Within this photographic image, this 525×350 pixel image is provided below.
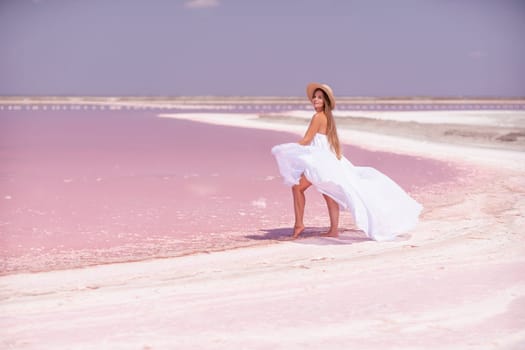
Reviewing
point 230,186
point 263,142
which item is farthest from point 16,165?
point 263,142

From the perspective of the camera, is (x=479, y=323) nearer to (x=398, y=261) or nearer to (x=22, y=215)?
(x=398, y=261)

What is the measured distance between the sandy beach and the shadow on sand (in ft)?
0.07

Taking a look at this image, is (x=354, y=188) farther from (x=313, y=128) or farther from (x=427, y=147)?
(x=427, y=147)

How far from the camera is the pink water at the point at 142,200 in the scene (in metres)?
6.88

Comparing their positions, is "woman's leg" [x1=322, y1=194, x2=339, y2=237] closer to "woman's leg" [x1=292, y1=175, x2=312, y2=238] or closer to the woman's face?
"woman's leg" [x1=292, y1=175, x2=312, y2=238]

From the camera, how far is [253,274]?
5.49m

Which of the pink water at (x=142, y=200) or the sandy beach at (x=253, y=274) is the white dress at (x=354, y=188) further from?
the pink water at (x=142, y=200)

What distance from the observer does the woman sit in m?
6.70

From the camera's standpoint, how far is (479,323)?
421cm

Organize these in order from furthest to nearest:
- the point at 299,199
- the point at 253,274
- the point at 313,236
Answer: the point at 313,236 < the point at 299,199 < the point at 253,274

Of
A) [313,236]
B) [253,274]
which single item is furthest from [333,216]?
[253,274]

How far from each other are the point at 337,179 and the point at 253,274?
1638mm

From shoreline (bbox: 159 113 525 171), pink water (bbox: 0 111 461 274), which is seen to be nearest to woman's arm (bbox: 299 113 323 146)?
pink water (bbox: 0 111 461 274)

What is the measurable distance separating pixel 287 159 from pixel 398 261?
64.8 inches
